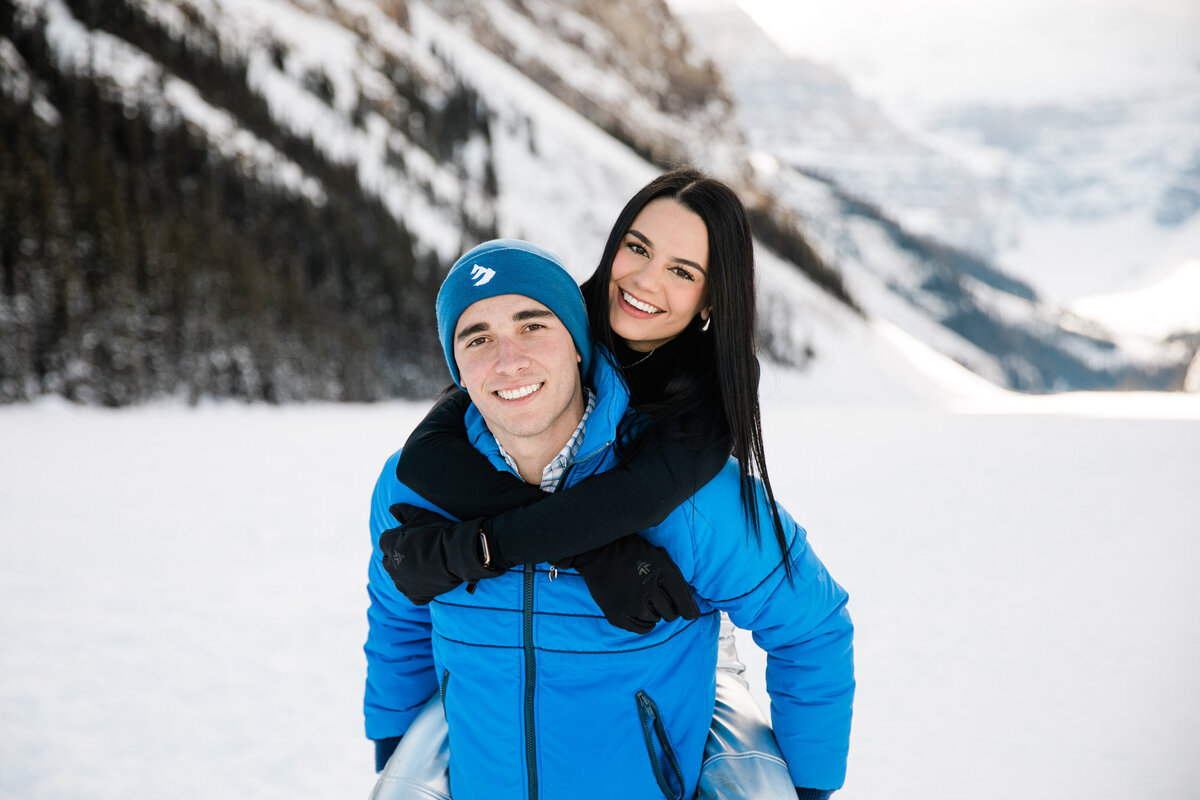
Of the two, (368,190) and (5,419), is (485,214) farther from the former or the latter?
(5,419)

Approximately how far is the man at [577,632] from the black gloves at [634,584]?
0.09 meters

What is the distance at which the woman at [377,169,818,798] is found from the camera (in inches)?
80.9

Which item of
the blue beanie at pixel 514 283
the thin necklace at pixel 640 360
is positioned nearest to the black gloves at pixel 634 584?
the blue beanie at pixel 514 283

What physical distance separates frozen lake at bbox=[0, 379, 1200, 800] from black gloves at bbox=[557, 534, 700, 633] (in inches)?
47.8

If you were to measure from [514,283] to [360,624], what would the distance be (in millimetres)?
3762

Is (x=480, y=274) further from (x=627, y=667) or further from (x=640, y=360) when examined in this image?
(x=627, y=667)

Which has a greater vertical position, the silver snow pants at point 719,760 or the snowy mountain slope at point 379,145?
the snowy mountain slope at point 379,145

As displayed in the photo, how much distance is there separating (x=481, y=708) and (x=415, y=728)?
46 cm

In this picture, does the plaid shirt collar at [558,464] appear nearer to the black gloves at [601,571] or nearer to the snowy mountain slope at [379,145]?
the black gloves at [601,571]

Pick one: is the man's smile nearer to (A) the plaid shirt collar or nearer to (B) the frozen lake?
(A) the plaid shirt collar

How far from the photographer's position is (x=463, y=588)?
7.38ft

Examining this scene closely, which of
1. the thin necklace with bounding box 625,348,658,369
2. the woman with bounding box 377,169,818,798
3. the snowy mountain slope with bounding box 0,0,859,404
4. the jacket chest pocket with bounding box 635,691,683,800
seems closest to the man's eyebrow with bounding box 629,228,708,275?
the woman with bounding box 377,169,818,798

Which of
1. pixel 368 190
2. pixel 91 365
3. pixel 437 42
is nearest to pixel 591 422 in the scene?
pixel 91 365

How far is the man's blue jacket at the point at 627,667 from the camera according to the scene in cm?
214
